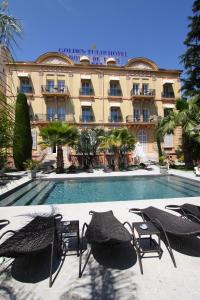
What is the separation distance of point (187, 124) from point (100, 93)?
46.1 ft

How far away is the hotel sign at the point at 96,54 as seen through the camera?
28844mm

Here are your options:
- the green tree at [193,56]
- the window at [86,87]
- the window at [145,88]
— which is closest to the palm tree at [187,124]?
the green tree at [193,56]

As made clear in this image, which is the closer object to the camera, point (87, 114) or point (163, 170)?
point (163, 170)

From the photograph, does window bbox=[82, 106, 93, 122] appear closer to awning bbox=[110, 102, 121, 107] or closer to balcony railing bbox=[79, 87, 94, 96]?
balcony railing bbox=[79, 87, 94, 96]

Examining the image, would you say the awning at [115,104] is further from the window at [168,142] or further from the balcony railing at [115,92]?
the window at [168,142]

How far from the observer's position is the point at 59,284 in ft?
9.48

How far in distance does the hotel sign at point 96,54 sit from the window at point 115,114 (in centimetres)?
738

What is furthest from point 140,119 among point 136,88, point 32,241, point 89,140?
point 32,241

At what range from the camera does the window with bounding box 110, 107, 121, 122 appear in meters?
27.8

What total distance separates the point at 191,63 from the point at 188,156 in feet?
32.6

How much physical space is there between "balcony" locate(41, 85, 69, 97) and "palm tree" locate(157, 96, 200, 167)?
13.4m

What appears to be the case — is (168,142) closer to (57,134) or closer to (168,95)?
(168,95)

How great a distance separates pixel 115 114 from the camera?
27969 millimetres

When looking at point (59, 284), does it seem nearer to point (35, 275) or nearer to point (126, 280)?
point (35, 275)
